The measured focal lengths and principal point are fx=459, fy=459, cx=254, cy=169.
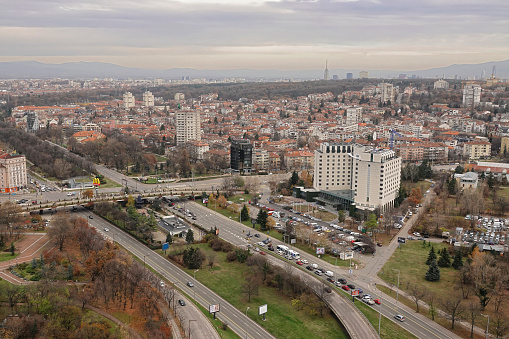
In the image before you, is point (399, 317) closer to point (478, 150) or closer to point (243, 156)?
point (243, 156)

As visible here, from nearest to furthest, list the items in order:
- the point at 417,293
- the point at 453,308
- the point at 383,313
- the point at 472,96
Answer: the point at 453,308 < the point at 383,313 < the point at 417,293 < the point at 472,96

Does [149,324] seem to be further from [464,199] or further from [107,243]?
[464,199]

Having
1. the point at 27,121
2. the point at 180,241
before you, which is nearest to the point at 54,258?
the point at 180,241

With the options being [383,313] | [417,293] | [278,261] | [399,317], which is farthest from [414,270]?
[278,261]

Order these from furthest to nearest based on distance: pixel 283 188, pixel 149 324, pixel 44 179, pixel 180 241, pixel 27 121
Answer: pixel 27 121 → pixel 44 179 → pixel 283 188 → pixel 180 241 → pixel 149 324

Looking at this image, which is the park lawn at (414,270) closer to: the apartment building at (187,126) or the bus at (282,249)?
the bus at (282,249)
